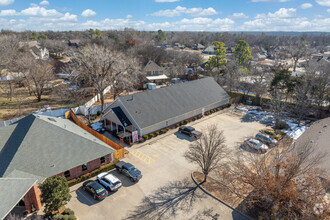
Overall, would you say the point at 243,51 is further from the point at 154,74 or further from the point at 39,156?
the point at 39,156

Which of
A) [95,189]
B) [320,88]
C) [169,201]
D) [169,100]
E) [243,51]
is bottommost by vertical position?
[169,201]

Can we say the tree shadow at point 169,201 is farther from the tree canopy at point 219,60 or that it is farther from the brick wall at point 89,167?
the tree canopy at point 219,60

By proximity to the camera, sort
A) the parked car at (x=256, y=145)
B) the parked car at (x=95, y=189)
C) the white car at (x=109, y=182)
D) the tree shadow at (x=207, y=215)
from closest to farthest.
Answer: the tree shadow at (x=207, y=215)
the parked car at (x=95, y=189)
the white car at (x=109, y=182)
the parked car at (x=256, y=145)

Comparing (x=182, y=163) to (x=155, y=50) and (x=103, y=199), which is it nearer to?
(x=103, y=199)

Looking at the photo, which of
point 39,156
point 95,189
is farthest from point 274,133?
point 39,156

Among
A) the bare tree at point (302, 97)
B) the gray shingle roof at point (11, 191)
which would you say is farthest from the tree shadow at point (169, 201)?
the bare tree at point (302, 97)
